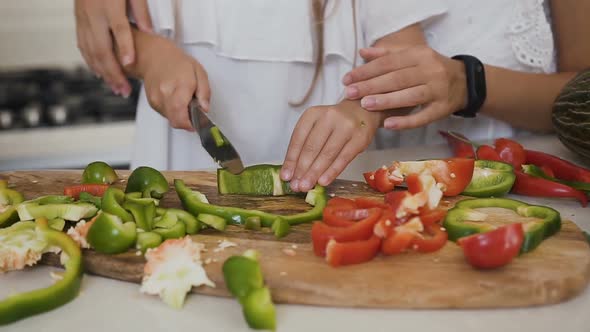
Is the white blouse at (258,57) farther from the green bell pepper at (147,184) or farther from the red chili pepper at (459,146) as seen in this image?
the green bell pepper at (147,184)

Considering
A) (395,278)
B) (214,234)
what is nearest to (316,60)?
(214,234)

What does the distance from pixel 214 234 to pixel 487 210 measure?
1.42ft

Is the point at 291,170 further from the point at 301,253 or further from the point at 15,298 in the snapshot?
the point at 15,298

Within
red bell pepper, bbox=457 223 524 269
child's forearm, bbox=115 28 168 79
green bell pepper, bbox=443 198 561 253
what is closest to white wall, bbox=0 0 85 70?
child's forearm, bbox=115 28 168 79

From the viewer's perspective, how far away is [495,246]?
873 mm

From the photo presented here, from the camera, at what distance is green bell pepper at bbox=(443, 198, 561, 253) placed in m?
0.95

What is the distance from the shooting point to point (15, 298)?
0.83 meters

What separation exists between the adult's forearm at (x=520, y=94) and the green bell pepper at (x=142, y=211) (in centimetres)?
85

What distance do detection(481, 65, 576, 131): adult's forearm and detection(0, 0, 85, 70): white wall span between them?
6.58ft

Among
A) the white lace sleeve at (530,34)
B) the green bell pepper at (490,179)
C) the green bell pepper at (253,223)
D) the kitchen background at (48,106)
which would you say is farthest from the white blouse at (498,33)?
the kitchen background at (48,106)

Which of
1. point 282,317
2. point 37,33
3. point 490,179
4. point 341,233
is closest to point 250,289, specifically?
point 282,317

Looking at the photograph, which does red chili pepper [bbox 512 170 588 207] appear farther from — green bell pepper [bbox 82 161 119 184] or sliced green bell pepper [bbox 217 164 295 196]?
green bell pepper [bbox 82 161 119 184]

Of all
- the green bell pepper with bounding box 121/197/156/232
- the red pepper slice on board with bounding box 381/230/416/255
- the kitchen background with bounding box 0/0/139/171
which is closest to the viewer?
the red pepper slice on board with bounding box 381/230/416/255

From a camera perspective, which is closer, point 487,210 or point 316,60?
point 487,210
